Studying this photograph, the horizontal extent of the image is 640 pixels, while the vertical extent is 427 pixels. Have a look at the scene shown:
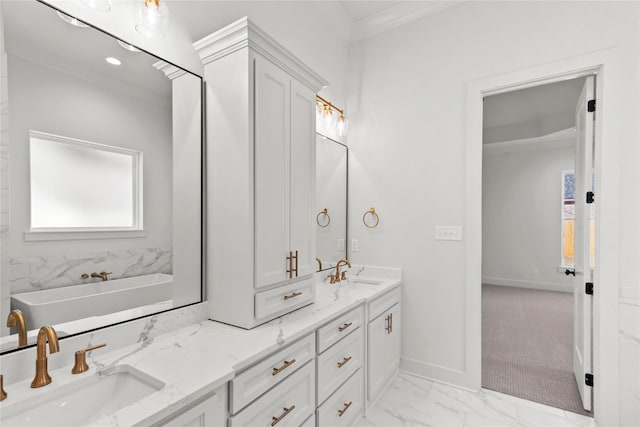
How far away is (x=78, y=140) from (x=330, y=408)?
1705mm

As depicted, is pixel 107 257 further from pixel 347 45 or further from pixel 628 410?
pixel 628 410

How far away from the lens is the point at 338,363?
1.73 metres

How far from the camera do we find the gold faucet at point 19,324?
3.33 ft

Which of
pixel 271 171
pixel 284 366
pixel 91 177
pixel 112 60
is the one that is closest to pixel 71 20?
pixel 112 60

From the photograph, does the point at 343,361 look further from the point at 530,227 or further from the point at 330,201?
the point at 530,227

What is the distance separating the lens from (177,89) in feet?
4.95

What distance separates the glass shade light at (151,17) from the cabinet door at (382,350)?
78.1 inches

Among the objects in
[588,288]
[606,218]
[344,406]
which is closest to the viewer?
[344,406]

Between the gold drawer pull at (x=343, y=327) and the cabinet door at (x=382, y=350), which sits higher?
the gold drawer pull at (x=343, y=327)

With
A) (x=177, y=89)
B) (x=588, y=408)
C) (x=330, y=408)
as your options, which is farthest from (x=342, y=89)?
(x=588, y=408)

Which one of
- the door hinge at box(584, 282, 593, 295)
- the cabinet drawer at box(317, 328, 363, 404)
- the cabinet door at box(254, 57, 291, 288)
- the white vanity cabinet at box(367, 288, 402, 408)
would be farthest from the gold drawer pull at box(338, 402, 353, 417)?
the door hinge at box(584, 282, 593, 295)

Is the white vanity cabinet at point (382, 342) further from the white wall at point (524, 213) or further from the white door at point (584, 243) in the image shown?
the white wall at point (524, 213)

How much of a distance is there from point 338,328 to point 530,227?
5.49 meters

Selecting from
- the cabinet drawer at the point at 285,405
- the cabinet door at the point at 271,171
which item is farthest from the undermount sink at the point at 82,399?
the cabinet door at the point at 271,171
